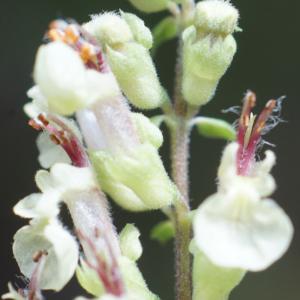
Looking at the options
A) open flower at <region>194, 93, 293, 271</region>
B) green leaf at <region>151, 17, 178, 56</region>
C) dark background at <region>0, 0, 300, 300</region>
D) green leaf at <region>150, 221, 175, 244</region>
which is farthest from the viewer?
dark background at <region>0, 0, 300, 300</region>

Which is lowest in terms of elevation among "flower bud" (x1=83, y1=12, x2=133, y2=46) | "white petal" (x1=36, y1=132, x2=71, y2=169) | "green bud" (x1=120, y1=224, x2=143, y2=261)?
"green bud" (x1=120, y1=224, x2=143, y2=261)

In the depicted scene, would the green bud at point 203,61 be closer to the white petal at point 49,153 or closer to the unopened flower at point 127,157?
the unopened flower at point 127,157

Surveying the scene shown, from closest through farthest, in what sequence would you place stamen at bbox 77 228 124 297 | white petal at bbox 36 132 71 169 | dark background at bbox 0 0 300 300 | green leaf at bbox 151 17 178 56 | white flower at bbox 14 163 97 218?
stamen at bbox 77 228 124 297
white flower at bbox 14 163 97 218
white petal at bbox 36 132 71 169
green leaf at bbox 151 17 178 56
dark background at bbox 0 0 300 300

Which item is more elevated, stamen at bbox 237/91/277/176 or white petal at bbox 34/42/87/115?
white petal at bbox 34/42/87/115

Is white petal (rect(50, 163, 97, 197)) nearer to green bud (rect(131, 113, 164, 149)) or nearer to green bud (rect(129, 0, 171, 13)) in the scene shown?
green bud (rect(131, 113, 164, 149))

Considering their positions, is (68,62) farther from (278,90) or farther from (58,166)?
(278,90)

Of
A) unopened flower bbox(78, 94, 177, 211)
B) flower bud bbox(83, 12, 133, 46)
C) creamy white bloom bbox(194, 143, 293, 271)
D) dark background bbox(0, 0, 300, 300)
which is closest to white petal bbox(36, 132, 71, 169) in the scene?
unopened flower bbox(78, 94, 177, 211)

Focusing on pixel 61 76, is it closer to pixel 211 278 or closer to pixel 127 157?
pixel 127 157
